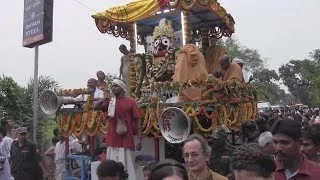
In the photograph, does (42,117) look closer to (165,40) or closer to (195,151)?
(165,40)

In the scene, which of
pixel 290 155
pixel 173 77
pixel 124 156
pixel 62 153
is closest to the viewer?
pixel 290 155

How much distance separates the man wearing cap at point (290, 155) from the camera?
3.00 meters

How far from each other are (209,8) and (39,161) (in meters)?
3.98

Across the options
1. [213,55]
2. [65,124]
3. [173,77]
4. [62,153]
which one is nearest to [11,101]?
[62,153]

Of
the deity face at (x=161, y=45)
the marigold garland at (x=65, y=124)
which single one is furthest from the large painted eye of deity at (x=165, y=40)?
the marigold garland at (x=65, y=124)

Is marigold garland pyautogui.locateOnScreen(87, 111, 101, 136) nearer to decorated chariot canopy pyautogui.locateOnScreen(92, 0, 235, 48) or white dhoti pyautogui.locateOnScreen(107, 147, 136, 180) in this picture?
white dhoti pyautogui.locateOnScreen(107, 147, 136, 180)

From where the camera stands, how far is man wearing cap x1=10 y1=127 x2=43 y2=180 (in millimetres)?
8227

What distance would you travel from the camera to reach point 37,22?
11656 mm

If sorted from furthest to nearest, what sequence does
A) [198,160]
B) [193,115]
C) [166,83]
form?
[166,83]
[193,115]
[198,160]

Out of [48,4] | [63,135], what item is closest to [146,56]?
[63,135]

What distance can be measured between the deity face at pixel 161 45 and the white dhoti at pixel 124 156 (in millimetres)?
2111

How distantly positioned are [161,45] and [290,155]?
5.45m

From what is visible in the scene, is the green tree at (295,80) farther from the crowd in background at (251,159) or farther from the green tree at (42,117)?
the crowd in background at (251,159)

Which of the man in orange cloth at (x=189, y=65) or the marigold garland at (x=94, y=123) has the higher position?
the man in orange cloth at (x=189, y=65)
